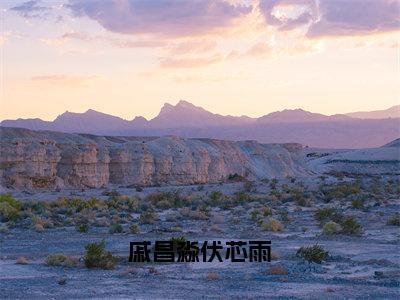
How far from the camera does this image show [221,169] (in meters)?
77.9

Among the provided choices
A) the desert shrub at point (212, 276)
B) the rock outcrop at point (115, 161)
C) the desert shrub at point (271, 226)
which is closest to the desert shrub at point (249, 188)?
the rock outcrop at point (115, 161)

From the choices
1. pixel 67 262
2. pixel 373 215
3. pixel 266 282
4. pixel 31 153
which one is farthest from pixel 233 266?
pixel 31 153

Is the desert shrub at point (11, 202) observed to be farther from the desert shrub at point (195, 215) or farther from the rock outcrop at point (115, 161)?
the rock outcrop at point (115, 161)

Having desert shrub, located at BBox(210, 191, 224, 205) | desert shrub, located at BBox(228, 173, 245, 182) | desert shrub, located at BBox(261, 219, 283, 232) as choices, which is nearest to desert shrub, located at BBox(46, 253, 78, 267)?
desert shrub, located at BBox(261, 219, 283, 232)

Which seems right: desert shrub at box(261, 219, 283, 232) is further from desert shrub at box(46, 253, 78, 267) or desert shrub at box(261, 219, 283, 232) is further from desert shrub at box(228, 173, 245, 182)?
desert shrub at box(228, 173, 245, 182)

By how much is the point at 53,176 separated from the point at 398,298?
150ft

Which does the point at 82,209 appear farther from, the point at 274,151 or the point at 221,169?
the point at 274,151

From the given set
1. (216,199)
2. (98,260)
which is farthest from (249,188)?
(98,260)

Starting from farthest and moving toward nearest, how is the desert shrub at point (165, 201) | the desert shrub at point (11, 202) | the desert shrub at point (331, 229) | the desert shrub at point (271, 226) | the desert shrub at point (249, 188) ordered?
the desert shrub at point (249, 188) < the desert shrub at point (165, 201) < the desert shrub at point (11, 202) < the desert shrub at point (271, 226) < the desert shrub at point (331, 229)

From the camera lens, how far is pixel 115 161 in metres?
63.6

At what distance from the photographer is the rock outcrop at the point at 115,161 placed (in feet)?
177

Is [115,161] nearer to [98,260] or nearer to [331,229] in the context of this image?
[331,229]

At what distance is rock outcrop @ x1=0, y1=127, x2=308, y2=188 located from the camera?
53812 millimetres

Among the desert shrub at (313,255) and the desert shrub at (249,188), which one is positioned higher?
the desert shrub at (313,255)
